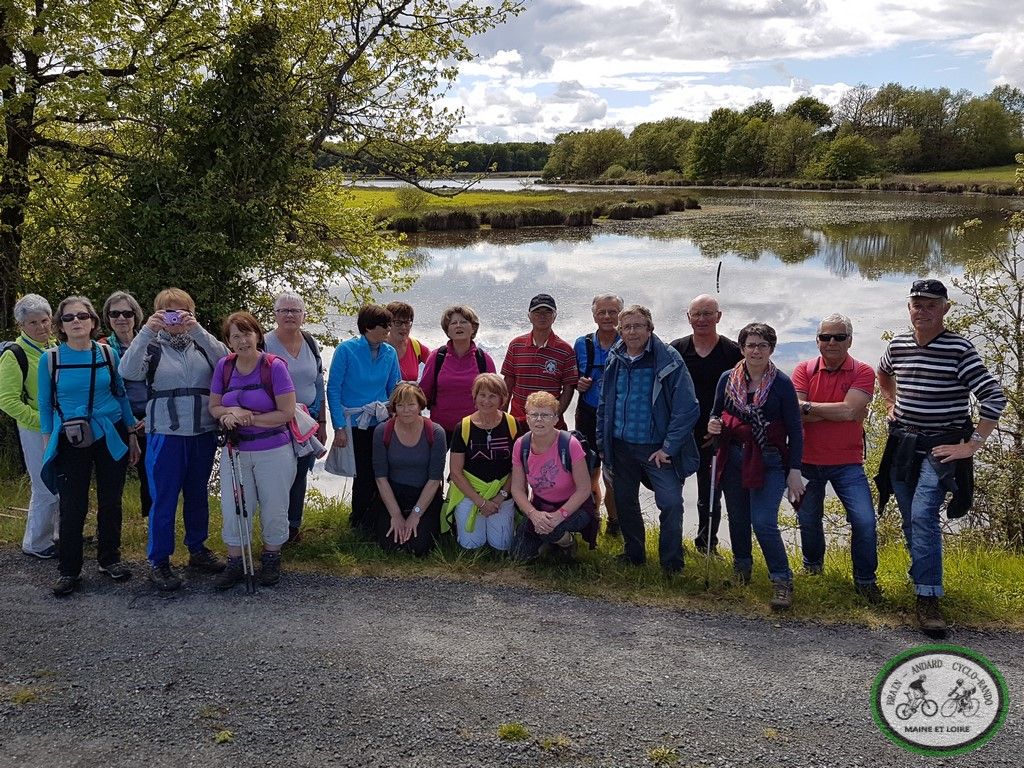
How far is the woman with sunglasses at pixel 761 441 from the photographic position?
16.7 ft

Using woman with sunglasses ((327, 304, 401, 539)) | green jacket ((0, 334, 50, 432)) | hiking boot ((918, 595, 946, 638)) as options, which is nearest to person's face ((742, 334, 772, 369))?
hiking boot ((918, 595, 946, 638))

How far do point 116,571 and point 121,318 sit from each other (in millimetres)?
1820

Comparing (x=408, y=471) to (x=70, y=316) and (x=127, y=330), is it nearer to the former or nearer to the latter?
(x=127, y=330)

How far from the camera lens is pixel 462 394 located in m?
6.39

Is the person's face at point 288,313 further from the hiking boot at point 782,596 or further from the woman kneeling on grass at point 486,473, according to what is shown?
the hiking boot at point 782,596

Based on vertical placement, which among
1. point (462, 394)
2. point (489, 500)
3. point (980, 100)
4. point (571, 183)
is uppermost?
point (980, 100)

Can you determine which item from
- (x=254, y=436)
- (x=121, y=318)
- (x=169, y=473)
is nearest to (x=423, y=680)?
(x=254, y=436)

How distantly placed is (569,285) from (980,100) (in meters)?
88.3

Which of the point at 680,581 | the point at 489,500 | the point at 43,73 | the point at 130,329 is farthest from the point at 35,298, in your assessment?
the point at 43,73

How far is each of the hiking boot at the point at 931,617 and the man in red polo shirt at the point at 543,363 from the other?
9.57 ft

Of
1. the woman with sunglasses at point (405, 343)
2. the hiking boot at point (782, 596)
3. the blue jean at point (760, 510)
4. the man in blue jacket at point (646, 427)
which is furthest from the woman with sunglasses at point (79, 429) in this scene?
the hiking boot at point (782, 596)

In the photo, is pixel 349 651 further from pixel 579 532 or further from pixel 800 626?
pixel 800 626

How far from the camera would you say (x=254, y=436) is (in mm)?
5215

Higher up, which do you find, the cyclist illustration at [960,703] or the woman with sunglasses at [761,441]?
the woman with sunglasses at [761,441]
